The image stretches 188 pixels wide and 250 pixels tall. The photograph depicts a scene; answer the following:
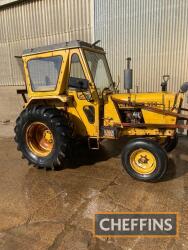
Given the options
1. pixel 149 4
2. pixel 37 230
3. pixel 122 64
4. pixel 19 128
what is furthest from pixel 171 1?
pixel 37 230

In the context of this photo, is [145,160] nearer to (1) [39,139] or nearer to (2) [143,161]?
(2) [143,161]

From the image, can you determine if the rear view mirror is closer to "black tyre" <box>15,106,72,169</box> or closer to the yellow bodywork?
the yellow bodywork

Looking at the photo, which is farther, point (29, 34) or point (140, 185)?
point (29, 34)

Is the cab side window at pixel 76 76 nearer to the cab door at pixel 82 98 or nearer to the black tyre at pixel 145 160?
the cab door at pixel 82 98

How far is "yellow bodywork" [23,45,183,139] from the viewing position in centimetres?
385

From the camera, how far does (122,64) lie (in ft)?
21.5

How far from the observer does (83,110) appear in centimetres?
411

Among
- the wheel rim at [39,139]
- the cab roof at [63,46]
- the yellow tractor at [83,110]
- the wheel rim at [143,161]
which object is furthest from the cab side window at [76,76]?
the wheel rim at [143,161]

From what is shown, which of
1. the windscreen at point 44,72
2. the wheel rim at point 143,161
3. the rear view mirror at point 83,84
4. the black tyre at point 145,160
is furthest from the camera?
the windscreen at point 44,72

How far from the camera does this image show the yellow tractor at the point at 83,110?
3.76 metres

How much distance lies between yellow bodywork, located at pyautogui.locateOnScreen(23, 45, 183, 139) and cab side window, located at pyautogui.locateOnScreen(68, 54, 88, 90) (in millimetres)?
65

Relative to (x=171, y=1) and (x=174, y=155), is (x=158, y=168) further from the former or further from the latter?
(x=171, y=1)

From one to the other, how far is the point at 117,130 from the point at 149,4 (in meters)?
3.81

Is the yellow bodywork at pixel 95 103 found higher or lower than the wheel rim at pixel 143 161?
higher
